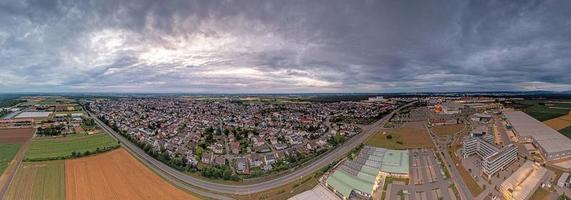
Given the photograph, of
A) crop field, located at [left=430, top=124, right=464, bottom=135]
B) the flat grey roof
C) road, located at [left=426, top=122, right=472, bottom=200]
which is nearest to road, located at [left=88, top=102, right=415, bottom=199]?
road, located at [left=426, top=122, right=472, bottom=200]

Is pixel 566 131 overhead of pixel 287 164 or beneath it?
overhead

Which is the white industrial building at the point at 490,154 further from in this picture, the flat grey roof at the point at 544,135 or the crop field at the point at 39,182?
the crop field at the point at 39,182

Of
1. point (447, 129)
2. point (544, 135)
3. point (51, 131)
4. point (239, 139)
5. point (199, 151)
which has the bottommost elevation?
point (199, 151)

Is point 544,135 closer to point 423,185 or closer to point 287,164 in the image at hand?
point 423,185

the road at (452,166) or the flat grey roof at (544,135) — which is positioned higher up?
the flat grey roof at (544,135)

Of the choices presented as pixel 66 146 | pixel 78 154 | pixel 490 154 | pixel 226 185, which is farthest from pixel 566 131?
pixel 66 146

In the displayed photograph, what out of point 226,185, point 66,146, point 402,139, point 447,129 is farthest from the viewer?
point 447,129

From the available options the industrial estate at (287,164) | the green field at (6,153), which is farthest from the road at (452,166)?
the green field at (6,153)
